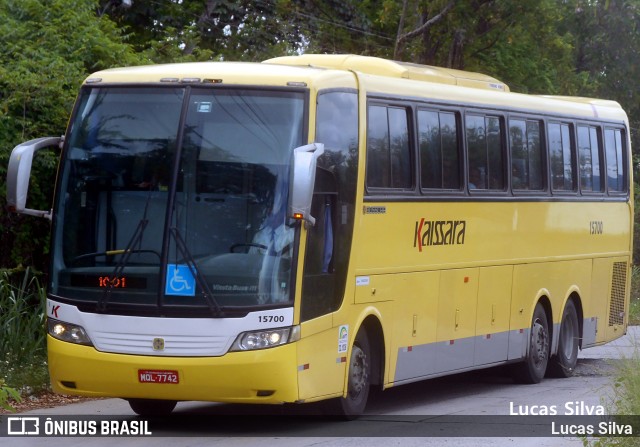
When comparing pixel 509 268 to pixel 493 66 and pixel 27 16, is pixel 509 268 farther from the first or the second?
pixel 493 66

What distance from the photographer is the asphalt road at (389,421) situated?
11.1 m

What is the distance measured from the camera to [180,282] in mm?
10828

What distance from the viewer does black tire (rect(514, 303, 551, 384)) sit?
16703 mm

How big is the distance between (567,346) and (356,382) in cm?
665

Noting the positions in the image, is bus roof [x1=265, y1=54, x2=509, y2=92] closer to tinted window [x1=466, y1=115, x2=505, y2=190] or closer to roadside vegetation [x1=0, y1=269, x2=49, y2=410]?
tinted window [x1=466, y1=115, x2=505, y2=190]

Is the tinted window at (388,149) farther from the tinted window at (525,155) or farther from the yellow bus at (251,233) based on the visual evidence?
the tinted window at (525,155)

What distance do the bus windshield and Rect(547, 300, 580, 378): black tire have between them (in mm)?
7885

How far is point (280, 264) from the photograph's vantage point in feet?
35.9

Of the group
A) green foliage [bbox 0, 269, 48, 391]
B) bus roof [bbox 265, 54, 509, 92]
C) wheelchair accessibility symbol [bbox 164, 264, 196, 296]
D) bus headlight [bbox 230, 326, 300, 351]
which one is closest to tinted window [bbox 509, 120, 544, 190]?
bus roof [bbox 265, 54, 509, 92]

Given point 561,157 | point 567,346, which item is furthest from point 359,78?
point 567,346

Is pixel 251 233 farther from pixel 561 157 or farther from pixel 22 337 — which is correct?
pixel 561 157

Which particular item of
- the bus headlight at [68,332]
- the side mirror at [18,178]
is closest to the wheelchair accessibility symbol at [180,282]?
the bus headlight at [68,332]

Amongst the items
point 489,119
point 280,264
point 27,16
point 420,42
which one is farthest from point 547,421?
point 420,42

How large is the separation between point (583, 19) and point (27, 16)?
2376cm
